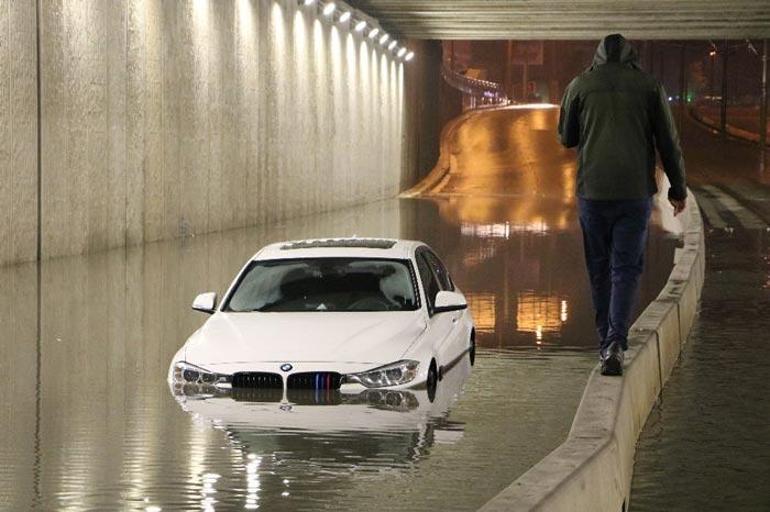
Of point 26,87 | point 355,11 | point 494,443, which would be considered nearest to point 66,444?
point 494,443

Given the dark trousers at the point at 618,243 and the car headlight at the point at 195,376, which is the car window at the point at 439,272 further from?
the dark trousers at the point at 618,243

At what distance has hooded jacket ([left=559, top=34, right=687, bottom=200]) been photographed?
1062 cm

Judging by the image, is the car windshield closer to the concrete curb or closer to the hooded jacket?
the concrete curb

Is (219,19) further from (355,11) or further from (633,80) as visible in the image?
(633,80)

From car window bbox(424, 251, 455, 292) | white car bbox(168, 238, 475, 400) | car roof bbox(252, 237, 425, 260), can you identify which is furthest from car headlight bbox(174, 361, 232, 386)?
car window bbox(424, 251, 455, 292)

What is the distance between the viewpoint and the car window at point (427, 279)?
42.3 feet

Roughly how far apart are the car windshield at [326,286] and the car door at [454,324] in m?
0.45

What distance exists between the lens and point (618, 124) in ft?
34.8

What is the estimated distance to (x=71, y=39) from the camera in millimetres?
26578

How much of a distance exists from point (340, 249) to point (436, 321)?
1.17 meters

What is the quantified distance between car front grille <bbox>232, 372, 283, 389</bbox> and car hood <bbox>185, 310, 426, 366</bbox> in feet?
0.35

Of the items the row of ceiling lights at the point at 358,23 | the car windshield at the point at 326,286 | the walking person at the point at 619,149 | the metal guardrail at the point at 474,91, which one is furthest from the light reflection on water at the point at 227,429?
the metal guardrail at the point at 474,91

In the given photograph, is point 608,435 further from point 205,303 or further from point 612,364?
point 205,303

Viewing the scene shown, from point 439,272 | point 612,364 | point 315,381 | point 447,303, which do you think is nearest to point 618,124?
point 612,364
